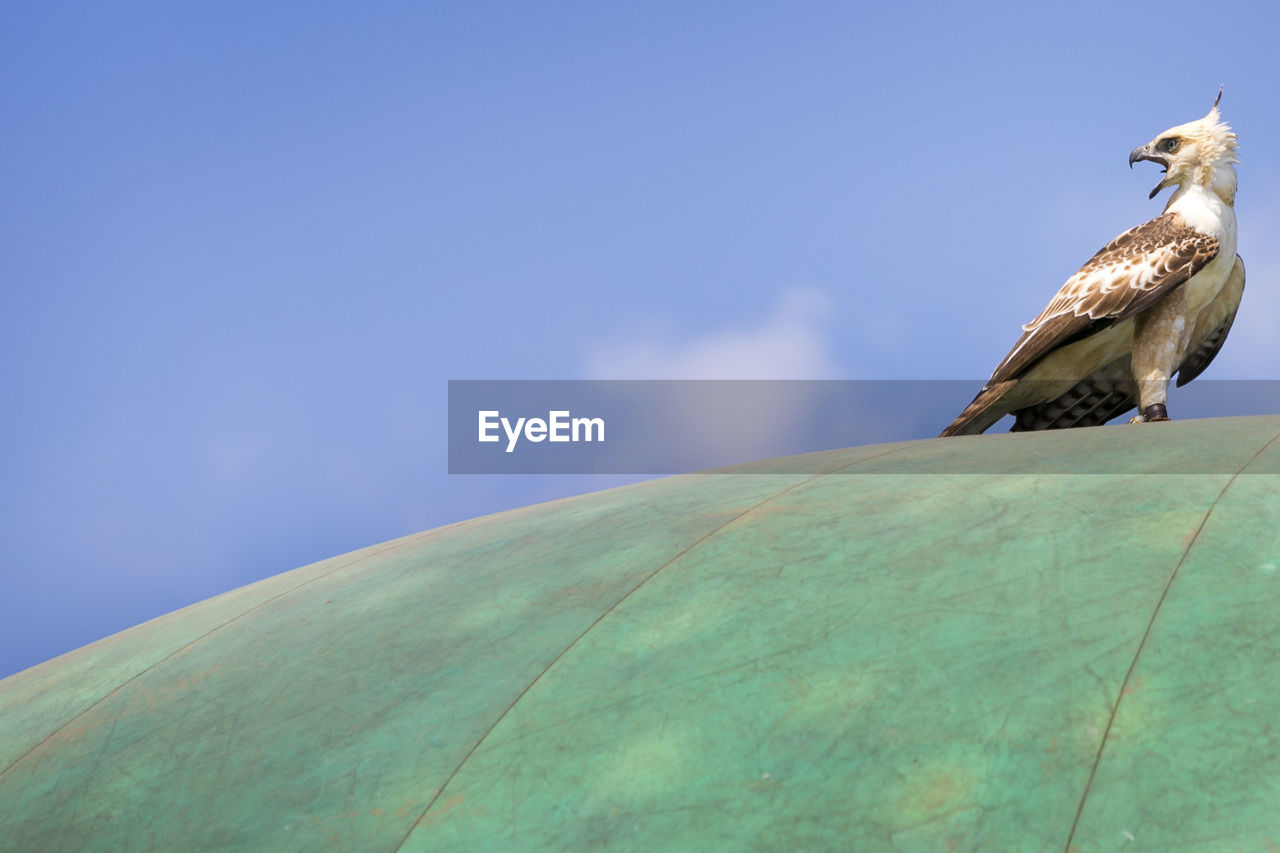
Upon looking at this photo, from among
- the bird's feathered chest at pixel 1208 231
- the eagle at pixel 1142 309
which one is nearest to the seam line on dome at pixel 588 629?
the eagle at pixel 1142 309

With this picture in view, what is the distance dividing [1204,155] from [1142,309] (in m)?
1.63

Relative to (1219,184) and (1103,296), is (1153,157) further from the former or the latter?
(1103,296)

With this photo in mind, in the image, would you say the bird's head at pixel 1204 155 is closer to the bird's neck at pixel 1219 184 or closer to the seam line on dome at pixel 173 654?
the bird's neck at pixel 1219 184

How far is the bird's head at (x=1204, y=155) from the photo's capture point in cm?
924

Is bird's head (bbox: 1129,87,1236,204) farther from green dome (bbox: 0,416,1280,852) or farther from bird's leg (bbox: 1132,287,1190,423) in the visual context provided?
green dome (bbox: 0,416,1280,852)

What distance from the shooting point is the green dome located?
2.86m

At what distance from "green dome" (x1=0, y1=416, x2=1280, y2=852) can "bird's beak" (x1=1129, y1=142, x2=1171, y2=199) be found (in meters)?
4.57

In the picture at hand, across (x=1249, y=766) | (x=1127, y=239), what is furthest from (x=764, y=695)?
(x=1127, y=239)

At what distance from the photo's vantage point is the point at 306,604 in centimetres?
620

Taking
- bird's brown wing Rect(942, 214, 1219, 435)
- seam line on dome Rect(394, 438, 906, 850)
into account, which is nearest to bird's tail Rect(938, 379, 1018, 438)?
bird's brown wing Rect(942, 214, 1219, 435)

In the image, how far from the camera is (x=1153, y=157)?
965 cm

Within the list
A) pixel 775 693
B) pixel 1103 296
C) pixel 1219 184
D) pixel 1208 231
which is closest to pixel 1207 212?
pixel 1208 231

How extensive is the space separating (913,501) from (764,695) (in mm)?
1961

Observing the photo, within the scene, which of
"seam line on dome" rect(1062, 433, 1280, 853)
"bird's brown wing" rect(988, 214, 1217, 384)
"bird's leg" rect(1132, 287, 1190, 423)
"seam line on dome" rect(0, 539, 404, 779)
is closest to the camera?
"seam line on dome" rect(1062, 433, 1280, 853)
